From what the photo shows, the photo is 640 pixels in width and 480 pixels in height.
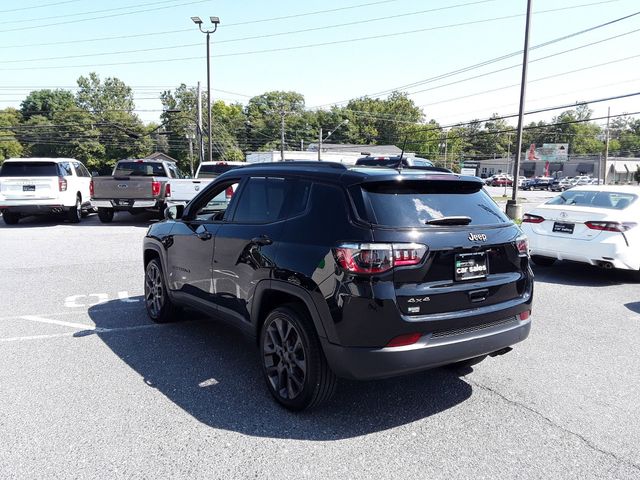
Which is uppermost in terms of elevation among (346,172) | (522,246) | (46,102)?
(46,102)

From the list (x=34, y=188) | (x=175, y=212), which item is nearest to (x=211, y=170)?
(x=34, y=188)

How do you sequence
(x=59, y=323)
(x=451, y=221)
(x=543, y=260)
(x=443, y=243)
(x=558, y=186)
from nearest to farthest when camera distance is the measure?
(x=443, y=243) < (x=451, y=221) < (x=59, y=323) < (x=543, y=260) < (x=558, y=186)

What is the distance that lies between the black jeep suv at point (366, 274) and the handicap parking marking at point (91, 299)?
309 cm

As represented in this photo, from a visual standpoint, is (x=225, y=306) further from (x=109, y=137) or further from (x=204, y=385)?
(x=109, y=137)

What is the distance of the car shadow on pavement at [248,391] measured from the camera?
3396mm

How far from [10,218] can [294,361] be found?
15073 millimetres

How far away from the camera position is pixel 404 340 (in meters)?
3.11

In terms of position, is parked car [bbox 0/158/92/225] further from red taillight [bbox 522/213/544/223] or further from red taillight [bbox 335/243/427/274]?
red taillight [bbox 335/243/427/274]

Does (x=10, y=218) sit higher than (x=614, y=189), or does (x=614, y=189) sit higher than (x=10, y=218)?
(x=614, y=189)

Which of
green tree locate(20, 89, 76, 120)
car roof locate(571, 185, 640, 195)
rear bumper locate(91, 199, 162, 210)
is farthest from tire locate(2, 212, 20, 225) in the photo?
green tree locate(20, 89, 76, 120)

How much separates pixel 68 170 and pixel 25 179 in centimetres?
146

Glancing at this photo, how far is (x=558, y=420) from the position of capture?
11.4 ft

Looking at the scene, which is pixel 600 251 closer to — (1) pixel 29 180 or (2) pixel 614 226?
(2) pixel 614 226

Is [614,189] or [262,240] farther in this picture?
[614,189]
